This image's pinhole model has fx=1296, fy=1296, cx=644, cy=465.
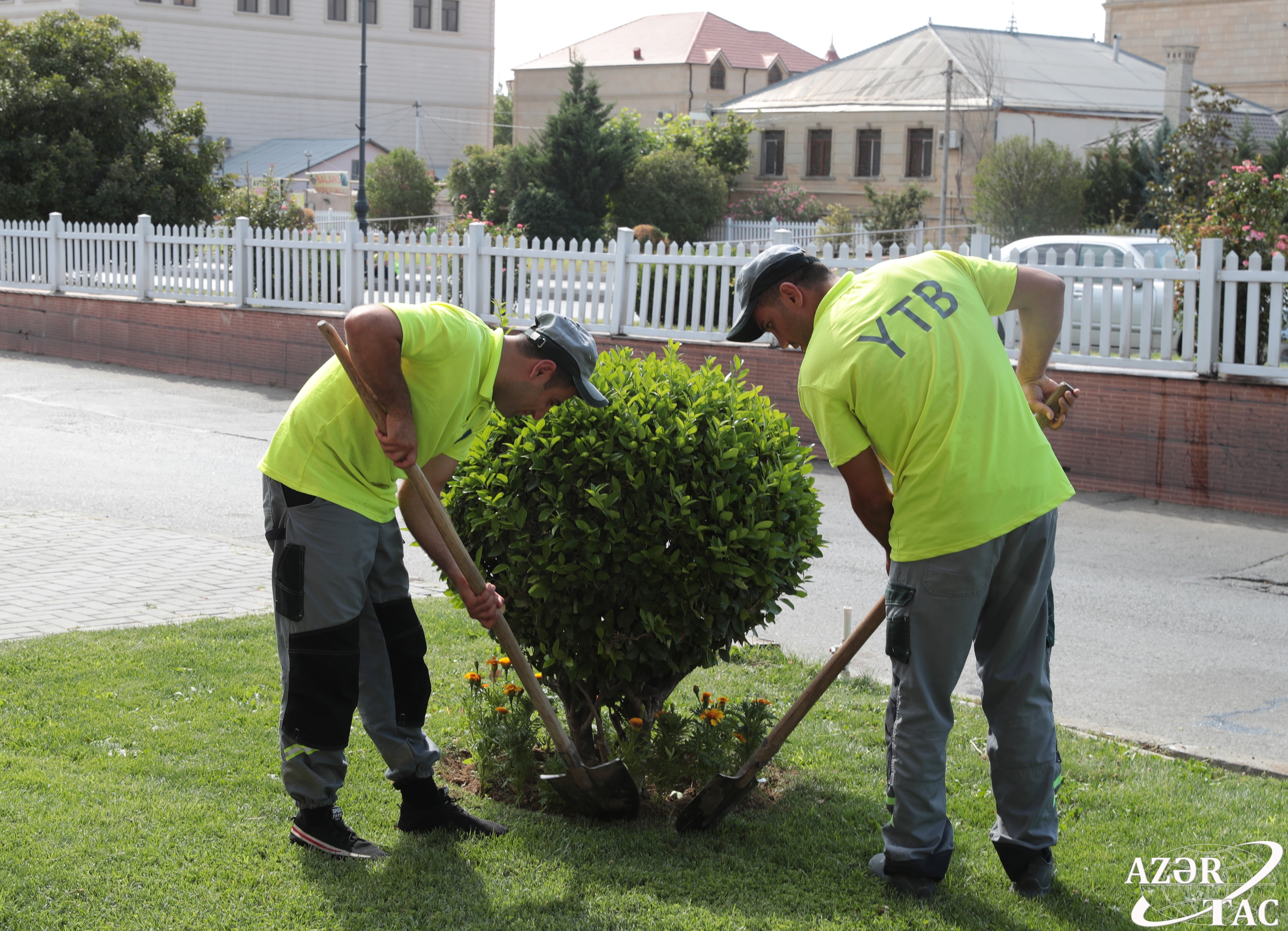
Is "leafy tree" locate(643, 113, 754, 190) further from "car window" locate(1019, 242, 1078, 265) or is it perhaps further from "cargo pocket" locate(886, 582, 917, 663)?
"cargo pocket" locate(886, 582, 917, 663)

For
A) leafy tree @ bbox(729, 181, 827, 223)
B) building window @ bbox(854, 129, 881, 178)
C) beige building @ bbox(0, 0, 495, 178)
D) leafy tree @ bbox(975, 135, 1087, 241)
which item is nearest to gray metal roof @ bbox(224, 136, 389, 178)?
beige building @ bbox(0, 0, 495, 178)

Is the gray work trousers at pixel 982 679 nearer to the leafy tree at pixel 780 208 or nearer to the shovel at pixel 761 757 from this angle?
the shovel at pixel 761 757

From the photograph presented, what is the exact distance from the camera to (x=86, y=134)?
919 inches

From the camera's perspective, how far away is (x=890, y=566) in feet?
11.3

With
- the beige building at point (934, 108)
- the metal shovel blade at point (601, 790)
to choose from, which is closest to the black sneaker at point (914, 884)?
the metal shovel blade at point (601, 790)

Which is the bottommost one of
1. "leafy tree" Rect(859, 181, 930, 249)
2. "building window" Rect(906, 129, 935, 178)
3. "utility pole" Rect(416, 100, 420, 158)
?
"leafy tree" Rect(859, 181, 930, 249)

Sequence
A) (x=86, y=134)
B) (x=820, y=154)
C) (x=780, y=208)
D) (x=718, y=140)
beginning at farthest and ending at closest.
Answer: (x=820, y=154) → (x=718, y=140) → (x=780, y=208) → (x=86, y=134)

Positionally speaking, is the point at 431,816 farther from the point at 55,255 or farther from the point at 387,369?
the point at 55,255

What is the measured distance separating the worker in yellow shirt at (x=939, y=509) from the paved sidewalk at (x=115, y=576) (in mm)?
Result: 3768

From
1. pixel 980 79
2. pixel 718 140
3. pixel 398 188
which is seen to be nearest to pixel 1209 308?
pixel 398 188

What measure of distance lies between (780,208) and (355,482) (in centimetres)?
4127

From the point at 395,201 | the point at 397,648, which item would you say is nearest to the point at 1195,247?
the point at 397,648

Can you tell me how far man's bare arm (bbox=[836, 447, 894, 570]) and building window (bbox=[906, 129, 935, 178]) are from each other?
142ft

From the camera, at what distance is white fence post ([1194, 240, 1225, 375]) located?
10.1 meters
